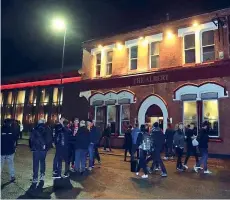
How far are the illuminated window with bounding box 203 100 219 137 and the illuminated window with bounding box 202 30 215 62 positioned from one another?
2765 millimetres

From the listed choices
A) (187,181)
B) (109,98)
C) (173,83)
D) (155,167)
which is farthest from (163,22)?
(187,181)

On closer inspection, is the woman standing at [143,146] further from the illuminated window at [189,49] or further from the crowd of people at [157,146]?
the illuminated window at [189,49]

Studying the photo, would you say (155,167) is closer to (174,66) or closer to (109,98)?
(174,66)

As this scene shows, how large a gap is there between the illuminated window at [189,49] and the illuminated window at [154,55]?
1998 mm

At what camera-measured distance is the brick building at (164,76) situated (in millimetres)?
14250

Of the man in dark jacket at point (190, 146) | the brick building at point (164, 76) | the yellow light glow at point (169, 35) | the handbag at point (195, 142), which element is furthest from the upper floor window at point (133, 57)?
the handbag at point (195, 142)

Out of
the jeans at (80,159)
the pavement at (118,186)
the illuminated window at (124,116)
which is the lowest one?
the pavement at (118,186)

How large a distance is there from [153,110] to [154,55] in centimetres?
390

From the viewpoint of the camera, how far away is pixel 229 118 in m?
13.6

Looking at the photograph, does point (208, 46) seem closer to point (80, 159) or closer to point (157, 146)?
point (157, 146)

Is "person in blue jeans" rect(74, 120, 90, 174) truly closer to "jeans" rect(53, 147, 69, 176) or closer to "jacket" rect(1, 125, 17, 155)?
"jeans" rect(53, 147, 69, 176)

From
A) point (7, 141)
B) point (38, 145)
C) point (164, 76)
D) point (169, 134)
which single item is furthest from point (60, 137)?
point (164, 76)

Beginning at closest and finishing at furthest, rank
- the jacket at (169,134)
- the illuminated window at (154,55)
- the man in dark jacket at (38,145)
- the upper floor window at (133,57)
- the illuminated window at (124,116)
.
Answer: the man in dark jacket at (38,145), the jacket at (169,134), the illuminated window at (154,55), the illuminated window at (124,116), the upper floor window at (133,57)

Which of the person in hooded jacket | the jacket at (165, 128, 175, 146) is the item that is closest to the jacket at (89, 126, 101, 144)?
the person in hooded jacket
